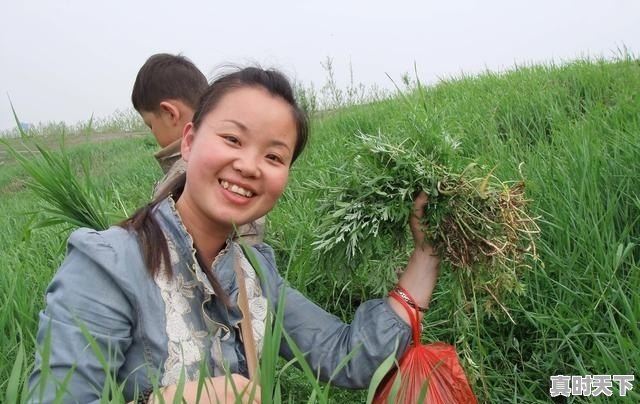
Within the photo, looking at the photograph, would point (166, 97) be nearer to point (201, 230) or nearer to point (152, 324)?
point (201, 230)

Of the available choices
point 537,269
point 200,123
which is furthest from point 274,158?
point 537,269

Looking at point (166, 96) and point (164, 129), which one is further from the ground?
point (166, 96)

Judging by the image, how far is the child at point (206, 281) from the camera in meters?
1.09

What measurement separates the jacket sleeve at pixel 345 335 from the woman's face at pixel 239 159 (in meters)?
0.21

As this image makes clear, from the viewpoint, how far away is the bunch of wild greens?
1.22m

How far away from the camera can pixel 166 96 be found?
2666 mm

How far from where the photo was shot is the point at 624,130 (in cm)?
204

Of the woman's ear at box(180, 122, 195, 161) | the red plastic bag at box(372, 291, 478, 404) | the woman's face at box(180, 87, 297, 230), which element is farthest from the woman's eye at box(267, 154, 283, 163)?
the red plastic bag at box(372, 291, 478, 404)

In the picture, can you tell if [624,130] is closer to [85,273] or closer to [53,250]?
[85,273]

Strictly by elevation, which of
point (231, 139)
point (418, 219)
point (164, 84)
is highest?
point (164, 84)

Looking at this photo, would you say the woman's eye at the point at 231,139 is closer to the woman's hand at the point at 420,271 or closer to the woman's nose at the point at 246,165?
the woman's nose at the point at 246,165

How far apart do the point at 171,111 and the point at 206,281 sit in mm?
1582

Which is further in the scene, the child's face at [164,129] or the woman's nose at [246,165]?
the child's face at [164,129]

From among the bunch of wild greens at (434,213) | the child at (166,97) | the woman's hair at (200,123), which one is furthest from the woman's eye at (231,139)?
the child at (166,97)
